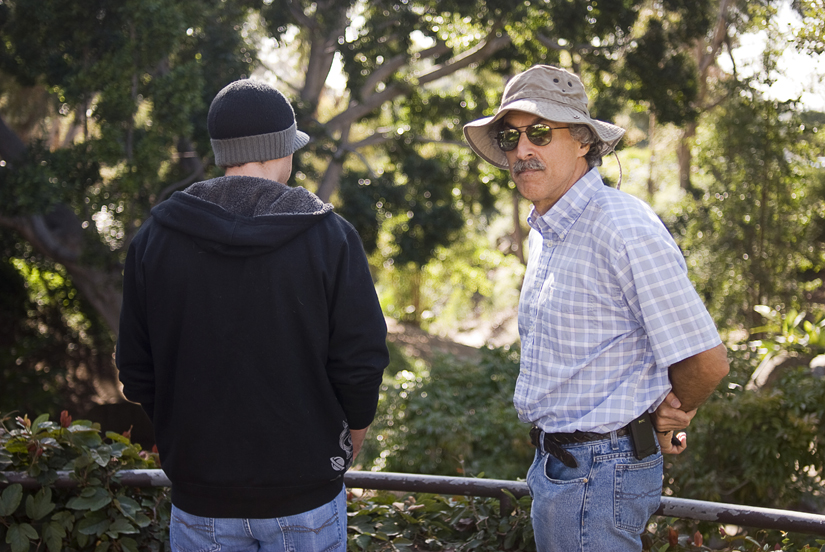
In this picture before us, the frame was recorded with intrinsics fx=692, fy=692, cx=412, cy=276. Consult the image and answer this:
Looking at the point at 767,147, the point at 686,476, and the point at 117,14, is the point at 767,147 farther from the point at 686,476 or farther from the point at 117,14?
the point at 117,14

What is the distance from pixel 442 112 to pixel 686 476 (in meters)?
9.72

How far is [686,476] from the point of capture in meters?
4.85

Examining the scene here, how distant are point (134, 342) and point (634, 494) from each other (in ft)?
4.54

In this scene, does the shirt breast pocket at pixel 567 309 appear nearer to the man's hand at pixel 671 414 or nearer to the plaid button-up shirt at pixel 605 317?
the plaid button-up shirt at pixel 605 317

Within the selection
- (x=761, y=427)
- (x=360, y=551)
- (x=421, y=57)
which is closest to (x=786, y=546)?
(x=360, y=551)

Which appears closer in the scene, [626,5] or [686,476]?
[686,476]

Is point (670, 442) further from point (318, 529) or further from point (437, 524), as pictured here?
point (437, 524)

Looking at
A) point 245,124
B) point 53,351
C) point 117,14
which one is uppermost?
point 117,14

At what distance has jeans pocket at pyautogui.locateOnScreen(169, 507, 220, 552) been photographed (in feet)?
5.52

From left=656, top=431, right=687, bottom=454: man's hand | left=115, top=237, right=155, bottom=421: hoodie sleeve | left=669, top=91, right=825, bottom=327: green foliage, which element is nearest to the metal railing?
left=656, top=431, right=687, bottom=454: man's hand

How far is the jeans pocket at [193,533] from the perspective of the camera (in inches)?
66.3

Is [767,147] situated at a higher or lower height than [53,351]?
higher

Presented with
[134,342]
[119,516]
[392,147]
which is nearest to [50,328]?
[392,147]

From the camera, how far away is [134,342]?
180 centimetres
